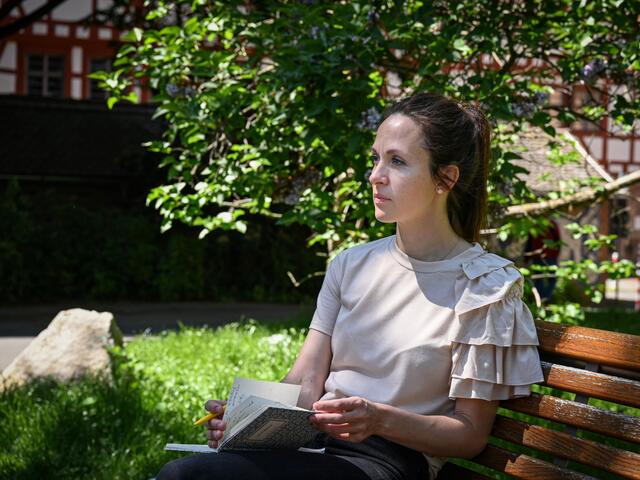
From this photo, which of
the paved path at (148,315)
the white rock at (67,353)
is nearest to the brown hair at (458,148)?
the white rock at (67,353)

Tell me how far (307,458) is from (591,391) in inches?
26.8

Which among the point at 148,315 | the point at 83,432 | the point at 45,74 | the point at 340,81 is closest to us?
the point at 340,81

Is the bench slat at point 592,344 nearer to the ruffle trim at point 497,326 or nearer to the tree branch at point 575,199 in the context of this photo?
the ruffle trim at point 497,326

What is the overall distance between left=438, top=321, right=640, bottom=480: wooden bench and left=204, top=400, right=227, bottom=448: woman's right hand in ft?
2.03

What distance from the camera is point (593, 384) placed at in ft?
7.64

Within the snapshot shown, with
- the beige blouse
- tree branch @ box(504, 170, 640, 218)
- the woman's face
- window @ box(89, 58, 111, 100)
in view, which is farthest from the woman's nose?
window @ box(89, 58, 111, 100)

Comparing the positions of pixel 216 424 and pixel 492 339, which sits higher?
pixel 492 339

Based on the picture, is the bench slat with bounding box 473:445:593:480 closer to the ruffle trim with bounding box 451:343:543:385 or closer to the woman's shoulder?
the ruffle trim with bounding box 451:343:543:385

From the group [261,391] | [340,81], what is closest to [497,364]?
[261,391]

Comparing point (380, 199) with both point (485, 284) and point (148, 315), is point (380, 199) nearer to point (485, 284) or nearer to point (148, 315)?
point (485, 284)

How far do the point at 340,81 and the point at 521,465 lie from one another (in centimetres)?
236

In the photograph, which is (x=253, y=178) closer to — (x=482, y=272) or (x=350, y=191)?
(x=350, y=191)

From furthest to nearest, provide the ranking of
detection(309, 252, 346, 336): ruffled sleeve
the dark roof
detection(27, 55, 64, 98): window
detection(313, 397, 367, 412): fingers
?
1. detection(27, 55, 64, 98): window
2. the dark roof
3. detection(309, 252, 346, 336): ruffled sleeve
4. detection(313, 397, 367, 412): fingers

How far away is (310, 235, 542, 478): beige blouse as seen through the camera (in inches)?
91.6
